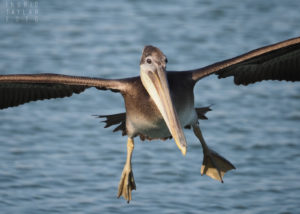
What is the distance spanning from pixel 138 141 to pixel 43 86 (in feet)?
8.95

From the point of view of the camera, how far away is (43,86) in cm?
868

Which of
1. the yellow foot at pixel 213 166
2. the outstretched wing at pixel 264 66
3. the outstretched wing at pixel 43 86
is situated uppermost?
the outstretched wing at pixel 264 66

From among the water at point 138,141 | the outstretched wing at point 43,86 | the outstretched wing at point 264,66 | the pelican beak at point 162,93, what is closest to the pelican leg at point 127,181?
the water at point 138,141

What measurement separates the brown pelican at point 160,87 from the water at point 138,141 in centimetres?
76

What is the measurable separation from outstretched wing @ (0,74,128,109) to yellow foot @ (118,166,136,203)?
107 centimetres

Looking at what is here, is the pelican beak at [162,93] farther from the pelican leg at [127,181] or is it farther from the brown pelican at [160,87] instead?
the pelican leg at [127,181]

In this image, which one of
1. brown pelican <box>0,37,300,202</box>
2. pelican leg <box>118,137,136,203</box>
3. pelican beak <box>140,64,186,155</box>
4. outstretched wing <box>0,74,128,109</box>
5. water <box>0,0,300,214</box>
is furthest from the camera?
water <box>0,0,300,214</box>

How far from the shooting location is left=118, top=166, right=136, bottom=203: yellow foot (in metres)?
8.49

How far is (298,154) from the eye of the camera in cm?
1057

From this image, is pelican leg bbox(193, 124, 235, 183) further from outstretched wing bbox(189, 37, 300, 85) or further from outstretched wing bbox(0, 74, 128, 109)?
outstretched wing bbox(0, 74, 128, 109)

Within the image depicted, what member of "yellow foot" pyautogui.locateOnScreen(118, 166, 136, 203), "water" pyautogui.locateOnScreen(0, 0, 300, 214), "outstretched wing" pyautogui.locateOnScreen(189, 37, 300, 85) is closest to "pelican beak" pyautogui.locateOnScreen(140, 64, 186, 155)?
"outstretched wing" pyautogui.locateOnScreen(189, 37, 300, 85)

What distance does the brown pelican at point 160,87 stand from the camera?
23.4ft

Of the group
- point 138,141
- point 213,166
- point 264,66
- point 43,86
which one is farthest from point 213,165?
point 138,141

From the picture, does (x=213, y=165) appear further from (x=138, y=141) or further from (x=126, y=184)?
(x=138, y=141)
